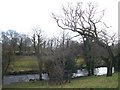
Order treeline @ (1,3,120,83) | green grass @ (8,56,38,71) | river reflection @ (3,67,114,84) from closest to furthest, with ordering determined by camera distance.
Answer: treeline @ (1,3,120,83) → river reflection @ (3,67,114,84) → green grass @ (8,56,38,71)

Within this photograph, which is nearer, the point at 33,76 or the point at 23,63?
the point at 23,63

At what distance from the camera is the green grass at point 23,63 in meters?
33.1

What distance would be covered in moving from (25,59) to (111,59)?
15550mm

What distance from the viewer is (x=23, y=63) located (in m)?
35.0

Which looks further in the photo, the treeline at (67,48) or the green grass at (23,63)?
the green grass at (23,63)

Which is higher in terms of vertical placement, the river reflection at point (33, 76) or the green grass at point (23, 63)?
the green grass at point (23, 63)

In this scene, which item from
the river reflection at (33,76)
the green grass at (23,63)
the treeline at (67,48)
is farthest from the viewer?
the green grass at (23,63)

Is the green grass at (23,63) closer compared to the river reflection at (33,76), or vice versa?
the river reflection at (33,76)

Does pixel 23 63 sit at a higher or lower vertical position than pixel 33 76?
higher

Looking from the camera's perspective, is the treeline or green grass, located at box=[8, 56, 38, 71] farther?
green grass, located at box=[8, 56, 38, 71]

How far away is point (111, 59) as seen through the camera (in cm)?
2242

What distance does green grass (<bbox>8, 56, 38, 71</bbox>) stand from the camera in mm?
33125

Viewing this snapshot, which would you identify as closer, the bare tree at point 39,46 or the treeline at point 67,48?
the treeline at point 67,48

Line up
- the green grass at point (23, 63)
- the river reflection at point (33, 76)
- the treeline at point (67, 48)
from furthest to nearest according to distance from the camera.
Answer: the green grass at point (23, 63) → the river reflection at point (33, 76) → the treeline at point (67, 48)
